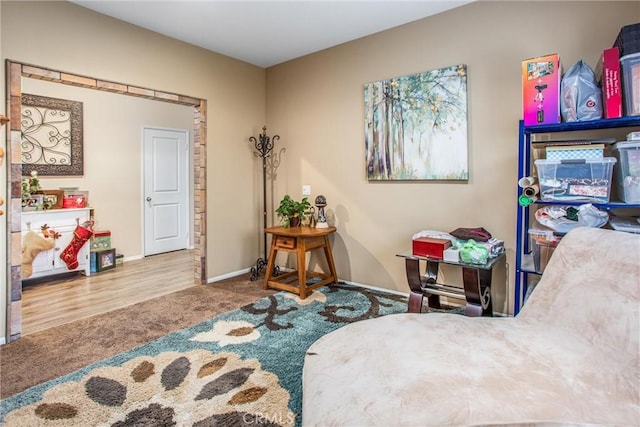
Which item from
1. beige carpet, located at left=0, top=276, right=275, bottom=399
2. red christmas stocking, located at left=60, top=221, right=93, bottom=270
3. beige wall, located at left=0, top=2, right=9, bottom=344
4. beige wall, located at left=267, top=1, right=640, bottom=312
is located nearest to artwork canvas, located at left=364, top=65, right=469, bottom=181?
beige wall, located at left=267, top=1, right=640, bottom=312

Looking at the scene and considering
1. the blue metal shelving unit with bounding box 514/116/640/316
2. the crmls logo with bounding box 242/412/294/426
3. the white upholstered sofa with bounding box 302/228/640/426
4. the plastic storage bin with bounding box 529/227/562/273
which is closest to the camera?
the white upholstered sofa with bounding box 302/228/640/426

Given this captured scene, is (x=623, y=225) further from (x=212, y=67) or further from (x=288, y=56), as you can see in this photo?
(x=212, y=67)

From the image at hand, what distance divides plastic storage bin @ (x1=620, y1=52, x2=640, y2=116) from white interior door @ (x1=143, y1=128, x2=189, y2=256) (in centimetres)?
530

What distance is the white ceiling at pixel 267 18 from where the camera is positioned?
2.76 m

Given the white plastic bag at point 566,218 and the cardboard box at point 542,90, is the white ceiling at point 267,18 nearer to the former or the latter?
the cardboard box at point 542,90

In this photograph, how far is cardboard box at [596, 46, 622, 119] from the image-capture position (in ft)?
6.29

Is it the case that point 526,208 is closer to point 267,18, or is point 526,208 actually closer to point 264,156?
point 267,18

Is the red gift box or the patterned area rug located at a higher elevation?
the red gift box

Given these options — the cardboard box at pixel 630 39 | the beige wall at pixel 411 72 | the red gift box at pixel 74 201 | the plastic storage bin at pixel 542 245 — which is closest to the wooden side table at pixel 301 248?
the beige wall at pixel 411 72

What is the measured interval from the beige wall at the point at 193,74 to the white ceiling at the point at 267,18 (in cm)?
15

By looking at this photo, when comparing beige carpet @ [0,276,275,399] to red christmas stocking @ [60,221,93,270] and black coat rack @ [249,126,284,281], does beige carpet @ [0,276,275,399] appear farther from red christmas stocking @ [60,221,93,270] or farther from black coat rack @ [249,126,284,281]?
red christmas stocking @ [60,221,93,270]

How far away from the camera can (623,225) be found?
1.98 m

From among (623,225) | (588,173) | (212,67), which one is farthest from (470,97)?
(212,67)

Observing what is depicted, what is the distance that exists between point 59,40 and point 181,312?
2268mm
